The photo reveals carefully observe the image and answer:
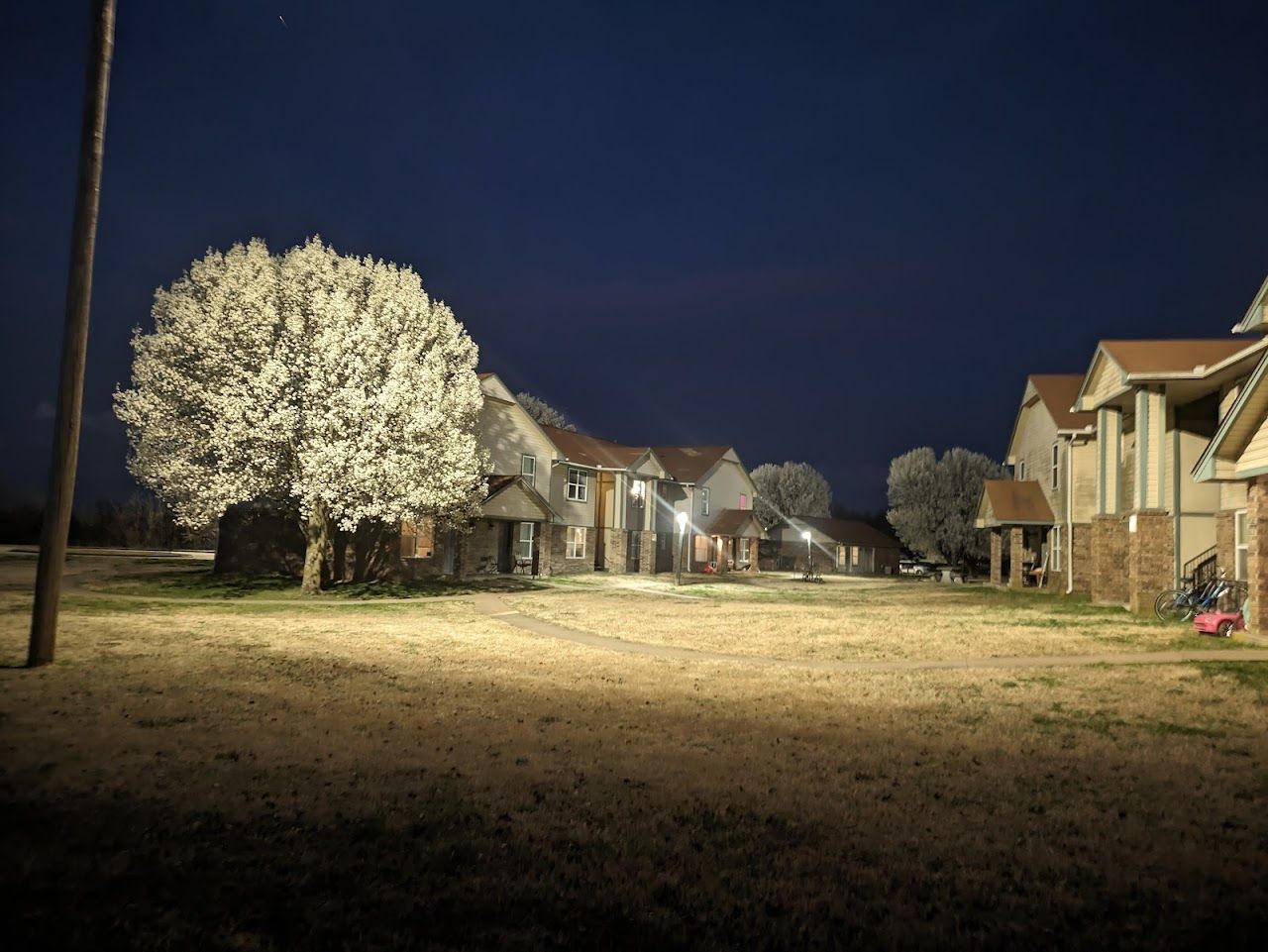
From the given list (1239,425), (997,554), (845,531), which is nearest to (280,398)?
(1239,425)

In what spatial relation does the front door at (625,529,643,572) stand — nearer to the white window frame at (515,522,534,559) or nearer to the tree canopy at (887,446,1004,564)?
the white window frame at (515,522,534,559)

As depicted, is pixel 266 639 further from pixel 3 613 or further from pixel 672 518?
pixel 672 518

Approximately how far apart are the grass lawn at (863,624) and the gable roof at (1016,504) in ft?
12.0

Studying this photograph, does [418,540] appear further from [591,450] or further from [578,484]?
[591,450]

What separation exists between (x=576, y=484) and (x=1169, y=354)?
28845 millimetres

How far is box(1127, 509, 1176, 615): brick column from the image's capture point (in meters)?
22.2

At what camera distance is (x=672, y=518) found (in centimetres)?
5381

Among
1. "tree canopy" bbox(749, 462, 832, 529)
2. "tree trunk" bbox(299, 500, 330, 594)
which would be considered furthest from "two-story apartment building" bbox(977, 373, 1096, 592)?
"tree canopy" bbox(749, 462, 832, 529)

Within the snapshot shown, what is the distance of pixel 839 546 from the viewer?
78.3m

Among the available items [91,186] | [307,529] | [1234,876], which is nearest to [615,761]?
[1234,876]

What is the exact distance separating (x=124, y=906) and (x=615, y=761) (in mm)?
3933

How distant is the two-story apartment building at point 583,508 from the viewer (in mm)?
37844

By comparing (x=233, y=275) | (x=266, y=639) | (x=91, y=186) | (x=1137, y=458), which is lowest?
(x=266, y=639)

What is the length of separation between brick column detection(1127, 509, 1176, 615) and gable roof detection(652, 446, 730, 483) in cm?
3367
